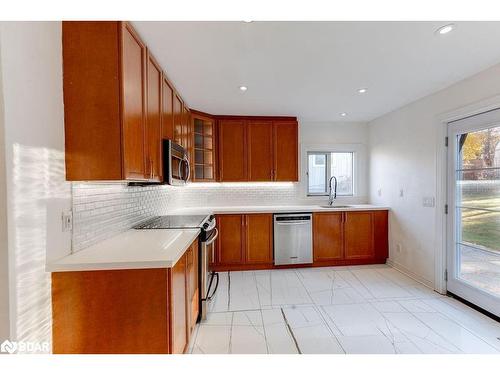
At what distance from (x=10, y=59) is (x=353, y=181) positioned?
4404 millimetres

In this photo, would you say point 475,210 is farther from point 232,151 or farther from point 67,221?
point 67,221

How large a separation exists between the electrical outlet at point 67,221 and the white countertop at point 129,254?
16 centimetres

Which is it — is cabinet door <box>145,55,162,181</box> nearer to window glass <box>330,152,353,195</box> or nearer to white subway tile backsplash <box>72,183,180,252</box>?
white subway tile backsplash <box>72,183,180,252</box>

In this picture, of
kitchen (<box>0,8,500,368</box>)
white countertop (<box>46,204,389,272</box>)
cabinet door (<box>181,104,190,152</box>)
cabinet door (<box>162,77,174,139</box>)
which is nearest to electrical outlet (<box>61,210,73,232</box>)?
kitchen (<box>0,8,500,368</box>)

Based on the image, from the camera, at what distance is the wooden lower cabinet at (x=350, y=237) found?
3.67m

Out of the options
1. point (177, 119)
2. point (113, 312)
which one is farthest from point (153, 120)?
point (113, 312)

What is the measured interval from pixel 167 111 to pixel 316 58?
1.45m

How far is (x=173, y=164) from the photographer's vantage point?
241 cm

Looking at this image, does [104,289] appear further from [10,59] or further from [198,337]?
[10,59]

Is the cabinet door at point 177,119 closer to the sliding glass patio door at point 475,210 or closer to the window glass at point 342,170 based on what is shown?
the window glass at point 342,170

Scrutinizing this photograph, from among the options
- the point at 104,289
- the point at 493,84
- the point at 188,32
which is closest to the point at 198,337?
the point at 104,289

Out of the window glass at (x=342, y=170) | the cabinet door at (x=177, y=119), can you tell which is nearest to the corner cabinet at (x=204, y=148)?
the cabinet door at (x=177, y=119)
